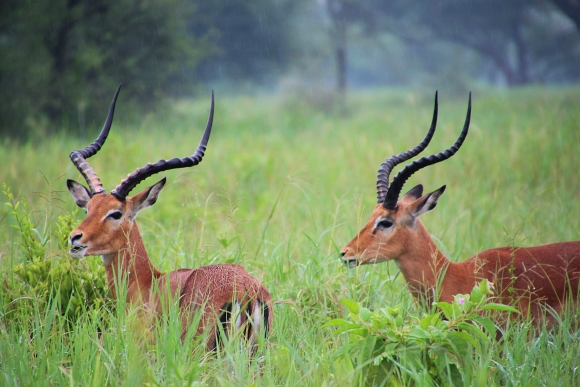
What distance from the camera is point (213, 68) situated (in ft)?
78.2

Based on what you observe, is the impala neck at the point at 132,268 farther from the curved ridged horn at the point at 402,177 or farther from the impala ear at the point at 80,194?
the curved ridged horn at the point at 402,177

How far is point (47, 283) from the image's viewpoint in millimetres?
3246

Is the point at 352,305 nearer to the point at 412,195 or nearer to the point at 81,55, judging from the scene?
the point at 412,195

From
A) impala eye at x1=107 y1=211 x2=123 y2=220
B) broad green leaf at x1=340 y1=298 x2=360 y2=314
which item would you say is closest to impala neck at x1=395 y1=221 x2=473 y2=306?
broad green leaf at x1=340 y1=298 x2=360 y2=314

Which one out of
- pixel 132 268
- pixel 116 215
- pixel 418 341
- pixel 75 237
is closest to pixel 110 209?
pixel 116 215

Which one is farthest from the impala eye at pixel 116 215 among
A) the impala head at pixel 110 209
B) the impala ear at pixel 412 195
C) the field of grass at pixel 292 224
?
the impala ear at pixel 412 195

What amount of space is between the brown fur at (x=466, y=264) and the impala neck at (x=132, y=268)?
3.91 feet

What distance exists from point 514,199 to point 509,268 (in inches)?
109

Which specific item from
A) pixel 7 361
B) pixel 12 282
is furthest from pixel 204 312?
pixel 12 282

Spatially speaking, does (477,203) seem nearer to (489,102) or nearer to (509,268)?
(509,268)

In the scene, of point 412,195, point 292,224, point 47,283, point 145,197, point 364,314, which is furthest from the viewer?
point 292,224

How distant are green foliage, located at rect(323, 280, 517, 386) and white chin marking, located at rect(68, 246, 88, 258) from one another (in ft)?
4.77

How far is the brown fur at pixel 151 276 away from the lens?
2.85m

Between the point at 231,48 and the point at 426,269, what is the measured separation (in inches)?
823
